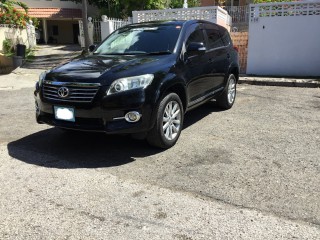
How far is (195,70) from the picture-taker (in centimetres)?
562

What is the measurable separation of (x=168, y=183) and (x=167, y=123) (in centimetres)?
117

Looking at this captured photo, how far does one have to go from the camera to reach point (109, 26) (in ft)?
49.9

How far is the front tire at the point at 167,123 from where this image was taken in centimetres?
470

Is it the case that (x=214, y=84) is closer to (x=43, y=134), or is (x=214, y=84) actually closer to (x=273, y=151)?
(x=273, y=151)

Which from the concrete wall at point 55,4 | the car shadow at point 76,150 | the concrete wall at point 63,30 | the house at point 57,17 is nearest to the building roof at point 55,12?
the house at point 57,17

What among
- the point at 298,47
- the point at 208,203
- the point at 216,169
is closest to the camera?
the point at 208,203

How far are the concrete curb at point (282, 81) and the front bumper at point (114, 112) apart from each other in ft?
22.0

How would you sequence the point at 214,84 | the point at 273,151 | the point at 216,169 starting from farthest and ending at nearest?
the point at 214,84, the point at 273,151, the point at 216,169

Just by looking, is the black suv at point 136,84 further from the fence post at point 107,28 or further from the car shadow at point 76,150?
the fence post at point 107,28

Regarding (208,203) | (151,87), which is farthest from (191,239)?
(151,87)

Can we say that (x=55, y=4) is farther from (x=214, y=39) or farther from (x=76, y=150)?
(x=76, y=150)

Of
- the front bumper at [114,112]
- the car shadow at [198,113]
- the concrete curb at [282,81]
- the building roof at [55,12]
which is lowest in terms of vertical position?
the car shadow at [198,113]

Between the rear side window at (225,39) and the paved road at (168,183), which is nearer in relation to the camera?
the paved road at (168,183)

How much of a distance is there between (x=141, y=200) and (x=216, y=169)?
1.14m
